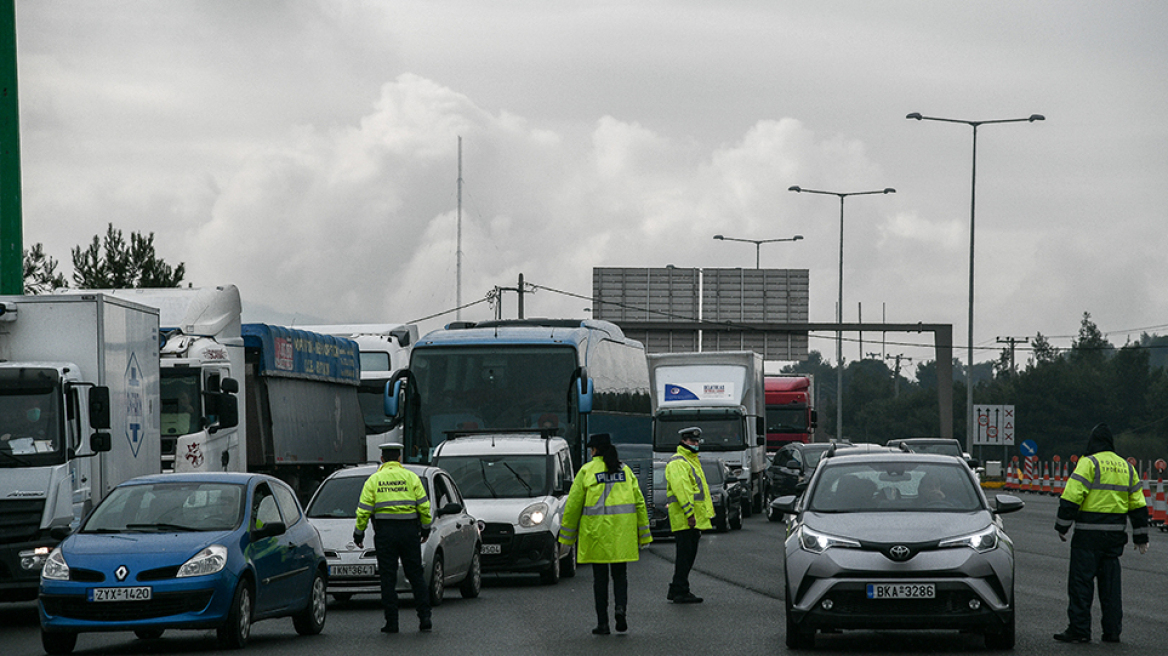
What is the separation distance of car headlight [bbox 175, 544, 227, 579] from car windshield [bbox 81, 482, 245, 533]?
18.1 inches

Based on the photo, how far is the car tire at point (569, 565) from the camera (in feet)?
70.5

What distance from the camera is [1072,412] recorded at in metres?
127

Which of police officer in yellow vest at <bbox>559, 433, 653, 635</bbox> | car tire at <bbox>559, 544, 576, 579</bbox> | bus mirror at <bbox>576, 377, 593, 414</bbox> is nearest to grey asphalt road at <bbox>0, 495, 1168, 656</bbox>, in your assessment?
car tire at <bbox>559, 544, 576, 579</bbox>

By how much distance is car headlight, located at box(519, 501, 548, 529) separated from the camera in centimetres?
1995

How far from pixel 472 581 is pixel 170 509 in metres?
5.27

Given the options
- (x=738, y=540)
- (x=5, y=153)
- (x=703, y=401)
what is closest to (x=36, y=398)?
(x=5, y=153)

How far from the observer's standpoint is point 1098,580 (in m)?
13.3

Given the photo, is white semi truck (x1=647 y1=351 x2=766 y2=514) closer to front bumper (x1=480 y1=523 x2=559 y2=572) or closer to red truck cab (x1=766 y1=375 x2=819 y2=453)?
red truck cab (x1=766 y1=375 x2=819 y2=453)

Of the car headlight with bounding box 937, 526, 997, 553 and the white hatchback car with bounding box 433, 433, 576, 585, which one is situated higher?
the car headlight with bounding box 937, 526, 997, 553

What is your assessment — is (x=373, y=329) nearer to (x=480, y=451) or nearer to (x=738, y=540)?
(x=738, y=540)

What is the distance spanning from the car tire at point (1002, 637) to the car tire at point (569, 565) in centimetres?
930

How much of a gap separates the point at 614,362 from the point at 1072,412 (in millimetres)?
104306

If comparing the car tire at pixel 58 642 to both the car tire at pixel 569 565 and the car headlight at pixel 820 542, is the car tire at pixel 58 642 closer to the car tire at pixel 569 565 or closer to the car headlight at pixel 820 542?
the car headlight at pixel 820 542

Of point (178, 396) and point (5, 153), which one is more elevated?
point (5, 153)
